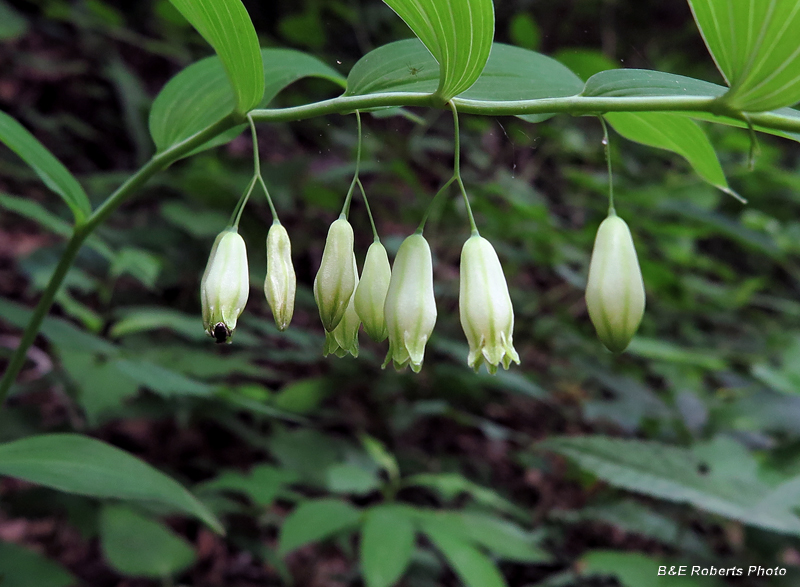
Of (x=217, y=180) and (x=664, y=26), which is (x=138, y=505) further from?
(x=664, y=26)

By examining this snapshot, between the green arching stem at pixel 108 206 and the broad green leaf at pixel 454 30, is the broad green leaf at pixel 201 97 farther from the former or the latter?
the broad green leaf at pixel 454 30

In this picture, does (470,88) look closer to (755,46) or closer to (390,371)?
(755,46)

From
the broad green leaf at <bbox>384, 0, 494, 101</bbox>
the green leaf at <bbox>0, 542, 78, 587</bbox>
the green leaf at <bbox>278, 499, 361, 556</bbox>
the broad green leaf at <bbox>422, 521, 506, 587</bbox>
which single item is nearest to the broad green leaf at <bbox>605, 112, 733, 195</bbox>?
the broad green leaf at <bbox>384, 0, 494, 101</bbox>

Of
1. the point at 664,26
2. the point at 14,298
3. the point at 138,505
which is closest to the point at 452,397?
the point at 138,505

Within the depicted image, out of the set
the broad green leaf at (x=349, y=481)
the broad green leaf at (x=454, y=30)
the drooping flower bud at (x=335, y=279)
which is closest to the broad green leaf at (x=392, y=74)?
the broad green leaf at (x=454, y=30)

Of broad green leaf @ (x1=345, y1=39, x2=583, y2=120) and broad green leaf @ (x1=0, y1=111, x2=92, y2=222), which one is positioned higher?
broad green leaf @ (x1=345, y1=39, x2=583, y2=120)

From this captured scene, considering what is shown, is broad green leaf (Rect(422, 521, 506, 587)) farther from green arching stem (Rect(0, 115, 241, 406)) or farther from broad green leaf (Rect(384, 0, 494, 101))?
broad green leaf (Rect(384, 0, 494, 101))

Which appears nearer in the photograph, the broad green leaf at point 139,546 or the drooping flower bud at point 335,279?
the drooping flower bud at point 335,279
